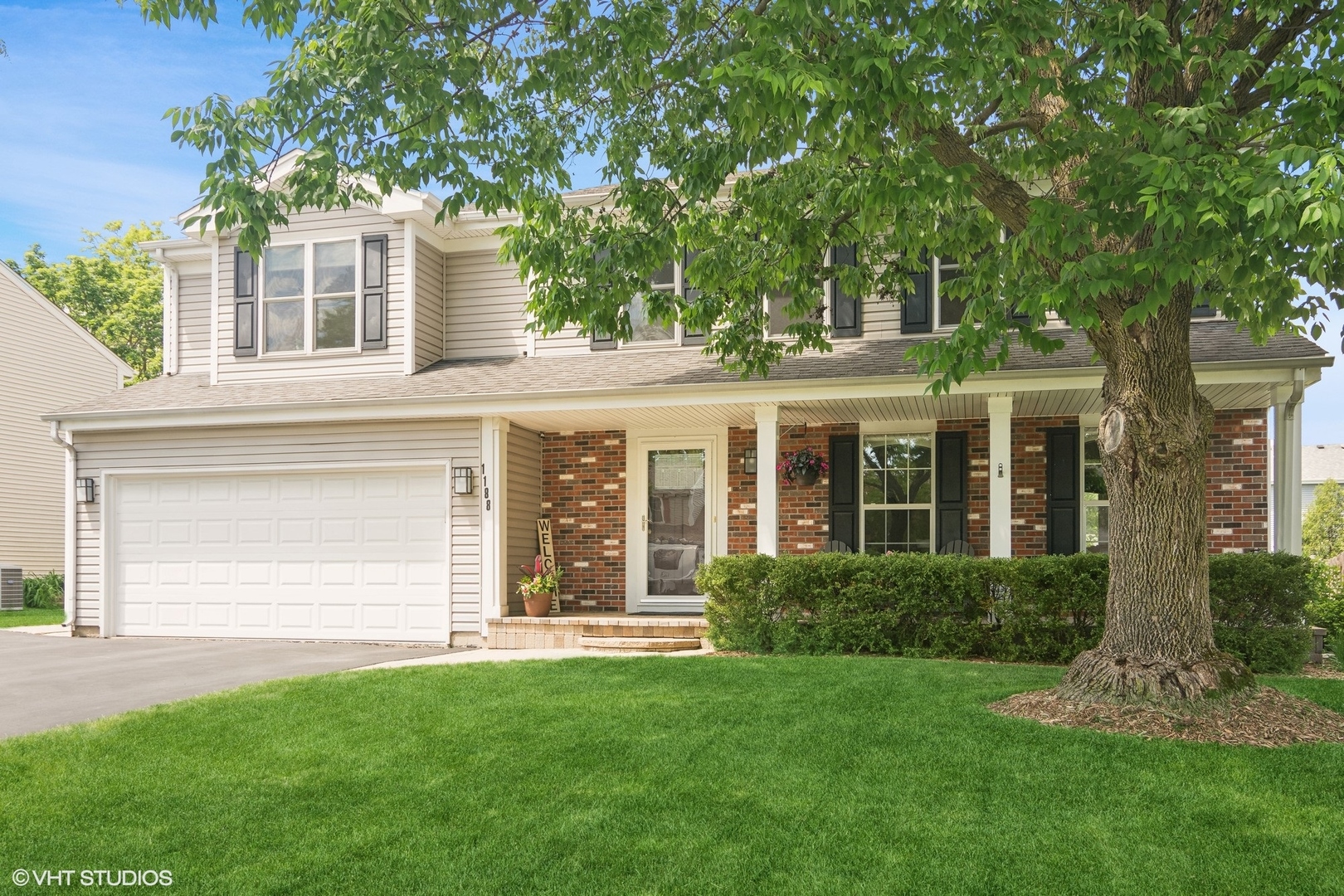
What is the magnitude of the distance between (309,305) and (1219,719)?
36.8 feet

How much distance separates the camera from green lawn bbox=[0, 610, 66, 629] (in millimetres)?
14750

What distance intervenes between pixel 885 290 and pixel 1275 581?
173 inches

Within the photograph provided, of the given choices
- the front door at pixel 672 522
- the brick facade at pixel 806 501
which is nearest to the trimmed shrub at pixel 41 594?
the front door at pixel 672 522

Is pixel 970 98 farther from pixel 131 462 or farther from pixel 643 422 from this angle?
pixel 131 462

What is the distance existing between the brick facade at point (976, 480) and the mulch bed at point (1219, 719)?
510cm

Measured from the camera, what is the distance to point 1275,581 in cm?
866

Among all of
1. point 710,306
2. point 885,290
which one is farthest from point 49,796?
point 885,290

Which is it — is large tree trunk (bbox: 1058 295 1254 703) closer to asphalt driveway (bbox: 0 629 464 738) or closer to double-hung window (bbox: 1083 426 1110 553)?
double-hung window (bbox: 1083 426 1110 553)

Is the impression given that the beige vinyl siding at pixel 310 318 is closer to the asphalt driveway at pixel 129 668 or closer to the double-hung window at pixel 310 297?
the double-hung window at pixel 310 297

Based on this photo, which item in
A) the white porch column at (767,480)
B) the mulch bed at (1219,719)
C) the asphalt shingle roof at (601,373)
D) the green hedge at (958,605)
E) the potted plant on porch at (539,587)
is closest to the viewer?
the mulch bed at (1219,719)

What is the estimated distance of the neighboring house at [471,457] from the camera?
36.3 feet

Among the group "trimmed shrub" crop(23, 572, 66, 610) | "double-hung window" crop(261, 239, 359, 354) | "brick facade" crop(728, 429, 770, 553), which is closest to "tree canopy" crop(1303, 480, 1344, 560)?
"brick facade" crop(728, 429, 770, 553)

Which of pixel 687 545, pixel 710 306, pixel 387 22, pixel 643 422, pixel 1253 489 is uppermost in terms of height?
pixel 387 22

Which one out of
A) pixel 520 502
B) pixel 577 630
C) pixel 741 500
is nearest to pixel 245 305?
pixel 520 502
